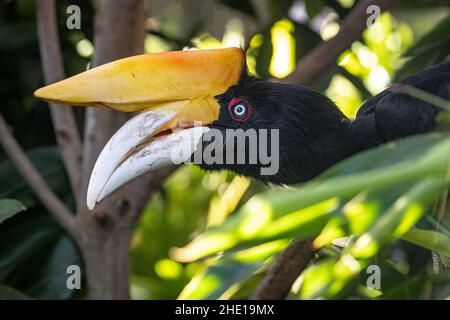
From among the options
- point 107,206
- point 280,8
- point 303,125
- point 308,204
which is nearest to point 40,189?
point 107,206

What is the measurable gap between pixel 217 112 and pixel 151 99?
0.22m

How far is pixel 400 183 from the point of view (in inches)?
42.2

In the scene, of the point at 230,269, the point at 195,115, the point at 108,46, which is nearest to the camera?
the point at 230,269

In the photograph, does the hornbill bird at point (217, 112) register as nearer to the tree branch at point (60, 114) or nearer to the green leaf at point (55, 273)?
the tree branch at point (60, 114)

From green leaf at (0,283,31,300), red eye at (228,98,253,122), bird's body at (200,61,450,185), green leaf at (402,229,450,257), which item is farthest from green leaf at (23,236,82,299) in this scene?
green leaf at (402,229,450,257)

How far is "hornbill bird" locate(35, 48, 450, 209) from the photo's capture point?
189cm

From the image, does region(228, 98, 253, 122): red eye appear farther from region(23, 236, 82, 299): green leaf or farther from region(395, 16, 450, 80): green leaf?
region(23, 236, 82, 299): green leaf

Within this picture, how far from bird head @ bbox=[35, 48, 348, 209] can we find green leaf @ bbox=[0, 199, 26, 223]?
0.52ft

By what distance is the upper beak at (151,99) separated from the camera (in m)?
1.87

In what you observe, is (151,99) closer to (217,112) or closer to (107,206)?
(217,112)

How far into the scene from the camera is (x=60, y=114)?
2.44 m

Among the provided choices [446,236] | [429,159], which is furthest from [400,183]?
[446,236]

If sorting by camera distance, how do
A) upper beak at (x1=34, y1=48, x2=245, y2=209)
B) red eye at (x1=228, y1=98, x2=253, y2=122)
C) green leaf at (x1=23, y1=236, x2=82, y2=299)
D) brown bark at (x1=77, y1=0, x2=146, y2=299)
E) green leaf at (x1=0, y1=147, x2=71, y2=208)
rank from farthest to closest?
green leaf at (x1=0, y1=147, x2=71, y2=208) → green leaf at (x1=23, y1=236, x2=82, y2=299) → brown bark at (x1=77, y1=0, x2=146, y2=299) → red eye at (x1=228, y1=98, x2=253, y2=122) → upper beak at (x1=34, y1=48, x2=245, y2=209)

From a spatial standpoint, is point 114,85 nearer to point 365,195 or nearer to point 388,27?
point 365,195
